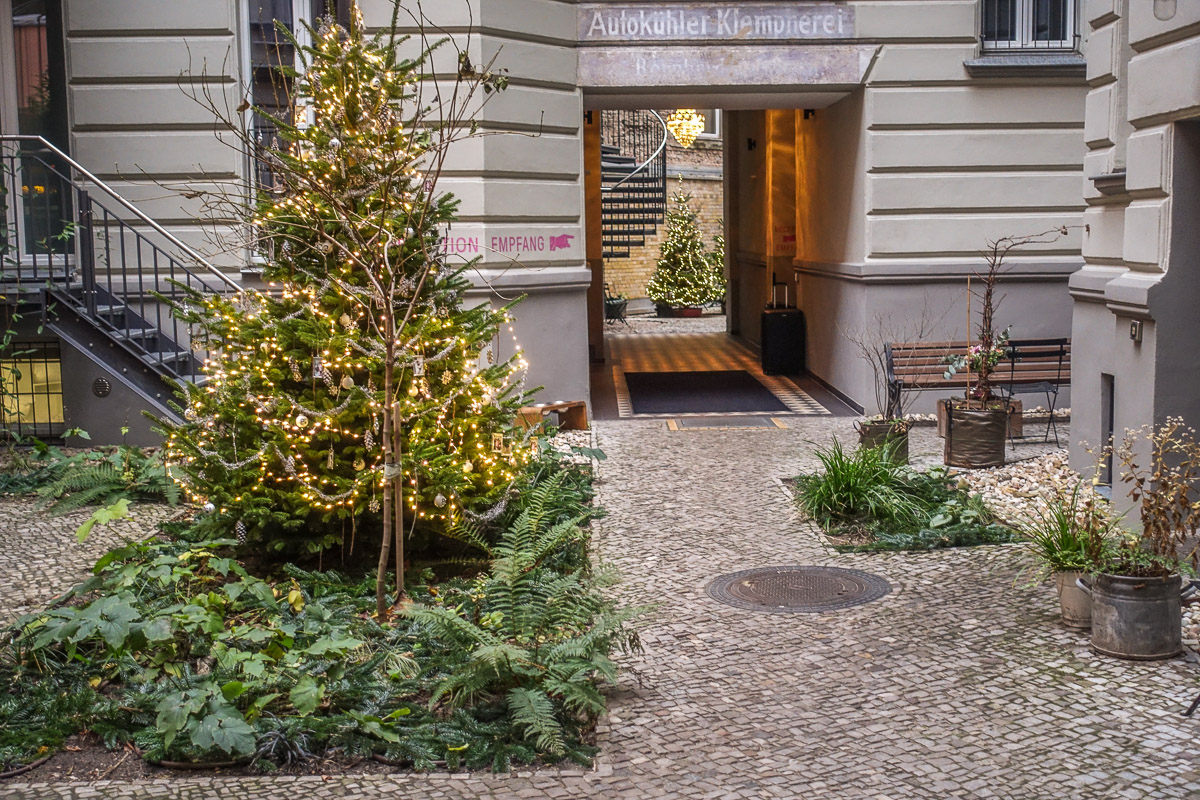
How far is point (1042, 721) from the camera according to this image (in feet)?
17.1

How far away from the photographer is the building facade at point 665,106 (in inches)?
496

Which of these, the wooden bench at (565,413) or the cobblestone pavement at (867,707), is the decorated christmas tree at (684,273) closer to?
the wooden bench at (565,413)

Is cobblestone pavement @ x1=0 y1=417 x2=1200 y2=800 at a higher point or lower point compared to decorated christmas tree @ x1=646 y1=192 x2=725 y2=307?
lower

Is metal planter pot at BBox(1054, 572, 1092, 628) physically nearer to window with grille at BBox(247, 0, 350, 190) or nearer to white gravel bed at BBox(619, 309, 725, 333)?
window with grille at BBox(247, 0, 350, 190)

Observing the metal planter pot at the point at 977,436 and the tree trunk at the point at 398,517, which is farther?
the metal planter pot at the point at 977,436

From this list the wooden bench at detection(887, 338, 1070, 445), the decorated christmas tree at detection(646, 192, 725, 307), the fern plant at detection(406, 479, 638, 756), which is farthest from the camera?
the decorated christmas tree at detection(646, 192, 725, 307)

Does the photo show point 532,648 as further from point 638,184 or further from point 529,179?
point 638,184

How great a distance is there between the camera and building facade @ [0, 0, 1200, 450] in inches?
496

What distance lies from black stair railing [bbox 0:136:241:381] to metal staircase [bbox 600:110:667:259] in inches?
455

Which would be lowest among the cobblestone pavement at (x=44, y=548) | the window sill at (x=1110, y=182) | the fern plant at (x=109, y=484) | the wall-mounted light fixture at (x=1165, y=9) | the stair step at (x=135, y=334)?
the cobblestone pavement at (x=44, y=548)

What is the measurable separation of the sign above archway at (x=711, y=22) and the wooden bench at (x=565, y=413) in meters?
4.07

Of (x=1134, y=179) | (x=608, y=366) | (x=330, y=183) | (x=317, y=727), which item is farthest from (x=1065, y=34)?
(x=317, y=727)

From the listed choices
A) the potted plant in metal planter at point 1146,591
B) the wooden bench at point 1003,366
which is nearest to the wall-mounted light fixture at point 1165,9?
the potted plant in metal planter at point 1146,591

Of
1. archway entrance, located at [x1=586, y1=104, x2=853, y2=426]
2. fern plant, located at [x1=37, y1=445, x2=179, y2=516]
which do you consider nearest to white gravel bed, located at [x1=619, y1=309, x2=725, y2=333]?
archway entrance, located at [x1=586, y1=104, x2=853, y2=426]
